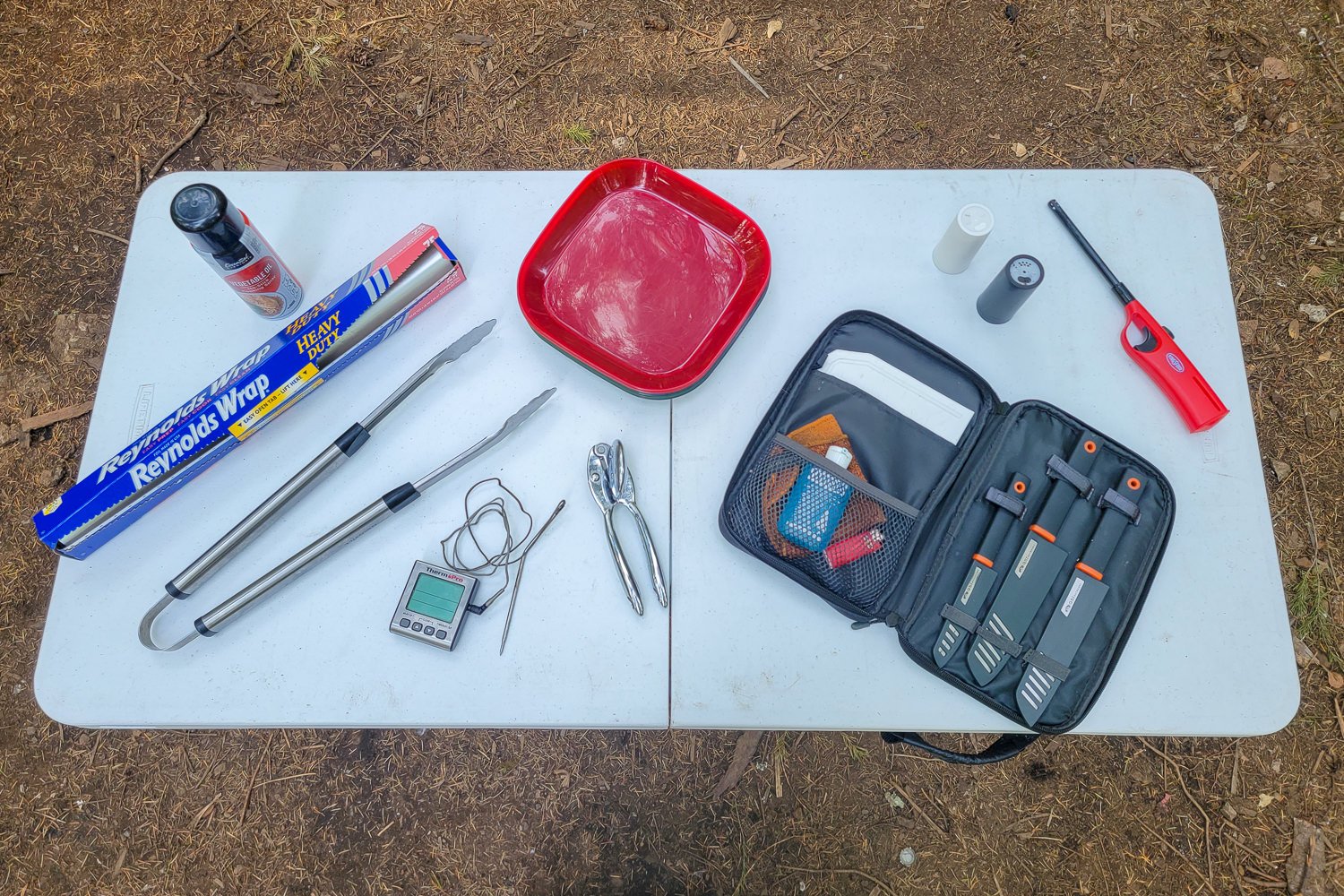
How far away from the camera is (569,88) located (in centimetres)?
234

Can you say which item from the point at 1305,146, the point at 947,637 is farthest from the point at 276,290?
the point at 1305,146

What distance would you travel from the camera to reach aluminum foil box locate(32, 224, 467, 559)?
1218 millimetres

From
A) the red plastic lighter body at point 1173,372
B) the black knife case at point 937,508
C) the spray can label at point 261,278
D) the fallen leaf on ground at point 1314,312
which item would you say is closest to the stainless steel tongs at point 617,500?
the black knife case at point 937,508

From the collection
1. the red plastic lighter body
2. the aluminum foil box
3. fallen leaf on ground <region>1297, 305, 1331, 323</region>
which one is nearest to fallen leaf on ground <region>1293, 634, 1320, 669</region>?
Result: fallen leaf on ground <region>1297, 305, 1331, 323</region>

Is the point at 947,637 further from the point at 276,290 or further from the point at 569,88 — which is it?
the point at 569,88

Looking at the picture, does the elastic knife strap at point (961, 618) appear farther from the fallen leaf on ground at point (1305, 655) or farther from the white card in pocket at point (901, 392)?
the fallen leaf on ground at point (1305, 655)

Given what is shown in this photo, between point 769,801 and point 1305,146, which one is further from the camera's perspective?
point 1305,146

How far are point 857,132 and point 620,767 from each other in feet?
6.28

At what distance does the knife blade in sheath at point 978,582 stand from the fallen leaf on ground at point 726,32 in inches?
70.5

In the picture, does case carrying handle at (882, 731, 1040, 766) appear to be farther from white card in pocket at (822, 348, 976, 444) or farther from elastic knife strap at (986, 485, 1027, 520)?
white card in pocket at (822, 348, 976, 444)

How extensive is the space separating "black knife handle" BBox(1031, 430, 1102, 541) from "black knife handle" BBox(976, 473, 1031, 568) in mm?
39

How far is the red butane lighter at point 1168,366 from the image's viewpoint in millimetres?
1276

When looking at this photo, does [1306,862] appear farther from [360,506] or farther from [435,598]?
[360,506]

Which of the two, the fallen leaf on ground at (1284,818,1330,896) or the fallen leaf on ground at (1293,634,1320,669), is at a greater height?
the fallen leaf on ground at (1293,634,1320,669)
